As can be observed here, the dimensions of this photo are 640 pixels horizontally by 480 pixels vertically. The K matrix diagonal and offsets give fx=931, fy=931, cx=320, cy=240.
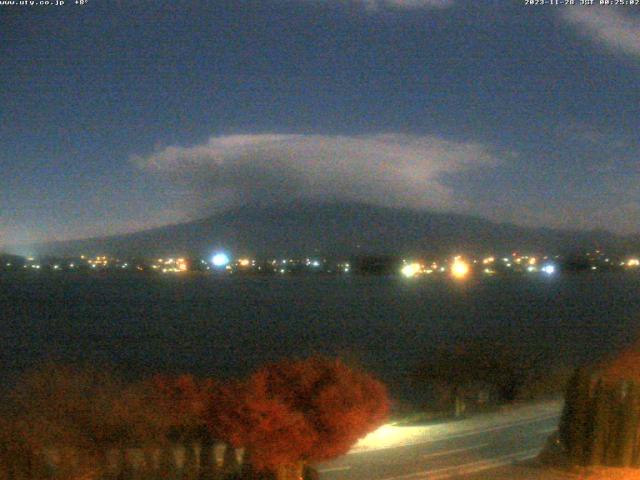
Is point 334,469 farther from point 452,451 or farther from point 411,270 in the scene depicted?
point 411,270

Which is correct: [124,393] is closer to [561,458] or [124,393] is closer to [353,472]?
[353,472]

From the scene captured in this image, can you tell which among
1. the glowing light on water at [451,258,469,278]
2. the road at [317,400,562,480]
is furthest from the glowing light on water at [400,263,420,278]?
the road at [317,400,562,480]

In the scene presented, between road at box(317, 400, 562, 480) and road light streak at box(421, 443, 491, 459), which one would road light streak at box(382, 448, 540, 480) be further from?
road light streak at box(421, 443, 491, 459)

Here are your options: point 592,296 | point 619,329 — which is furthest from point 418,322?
point 592,296

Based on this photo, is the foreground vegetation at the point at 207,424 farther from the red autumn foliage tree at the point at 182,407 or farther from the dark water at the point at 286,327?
the dark water at the point at 286,327

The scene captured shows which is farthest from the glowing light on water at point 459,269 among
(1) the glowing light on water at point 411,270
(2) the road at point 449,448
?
(2) the road at point 449,448
